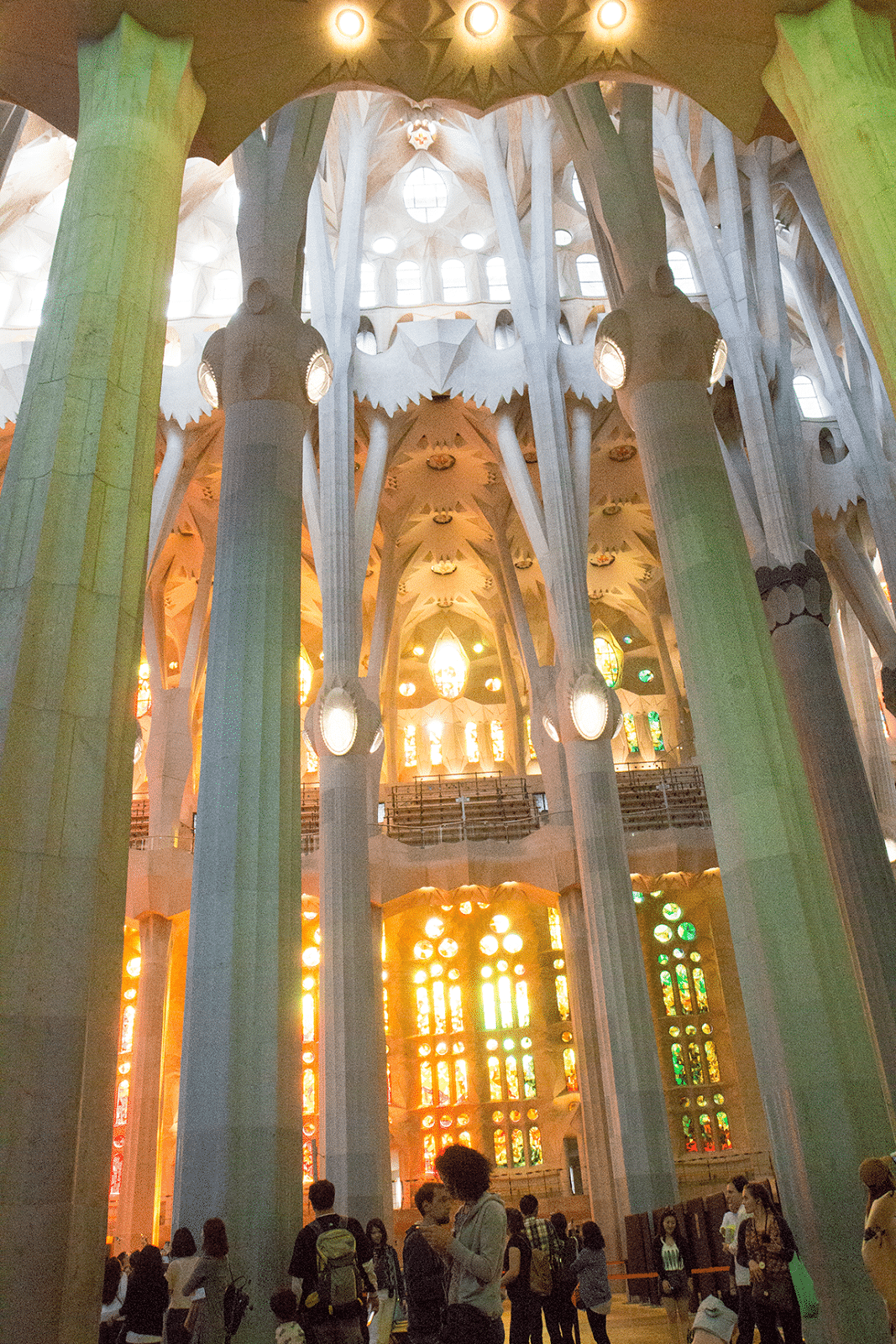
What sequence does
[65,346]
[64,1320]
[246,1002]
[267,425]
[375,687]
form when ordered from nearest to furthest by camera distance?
Result: [64,1320] < [65,346] < [246,1002] < [267,425] < [375,687]

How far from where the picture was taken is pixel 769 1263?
4.75 m

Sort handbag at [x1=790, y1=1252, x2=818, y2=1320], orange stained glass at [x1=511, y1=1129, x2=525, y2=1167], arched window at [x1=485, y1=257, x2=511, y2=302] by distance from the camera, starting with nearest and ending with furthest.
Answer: handbag at [x1=790, y1=1252, x2=818, y2=1320]
orange stained glass at [x1=511, y1=1129, x2=525, y2=1167]
arched window at [x1=485, y1=257, x2=511, y2=302]

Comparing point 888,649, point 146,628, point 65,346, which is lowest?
point 65,346

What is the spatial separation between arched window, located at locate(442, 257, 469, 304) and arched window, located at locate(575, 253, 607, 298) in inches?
88.3

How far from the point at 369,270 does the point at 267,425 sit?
13168 mm

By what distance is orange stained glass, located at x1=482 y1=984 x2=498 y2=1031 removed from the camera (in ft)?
66.6

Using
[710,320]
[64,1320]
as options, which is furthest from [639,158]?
[64,1320]

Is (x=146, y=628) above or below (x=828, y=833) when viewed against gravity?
above

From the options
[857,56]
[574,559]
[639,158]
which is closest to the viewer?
[857,56]

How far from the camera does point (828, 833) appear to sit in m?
13.6

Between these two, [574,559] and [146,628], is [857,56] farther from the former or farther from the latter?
[146,628]

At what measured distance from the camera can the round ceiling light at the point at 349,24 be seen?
22.1 feet

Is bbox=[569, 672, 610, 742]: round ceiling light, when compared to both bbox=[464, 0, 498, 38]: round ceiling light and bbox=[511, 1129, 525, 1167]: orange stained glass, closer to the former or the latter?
bbox=[511, 1129, 525, 1167]: orange stained glass

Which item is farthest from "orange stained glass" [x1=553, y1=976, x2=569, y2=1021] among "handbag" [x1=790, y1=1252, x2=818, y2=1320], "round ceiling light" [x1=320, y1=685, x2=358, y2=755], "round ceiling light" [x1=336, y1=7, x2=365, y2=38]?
"round ceiling light" [x1=336, y1=7, x2=365, y2=38]
